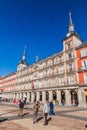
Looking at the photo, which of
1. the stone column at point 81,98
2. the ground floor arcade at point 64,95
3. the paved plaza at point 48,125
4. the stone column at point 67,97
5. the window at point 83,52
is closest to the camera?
the paved plaza at point 48,125

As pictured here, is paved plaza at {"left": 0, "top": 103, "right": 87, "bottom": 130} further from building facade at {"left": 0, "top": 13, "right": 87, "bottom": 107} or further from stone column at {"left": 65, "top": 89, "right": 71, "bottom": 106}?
stone column at {"left": 65, "top": 89, "right": 71, "bottom": 106}

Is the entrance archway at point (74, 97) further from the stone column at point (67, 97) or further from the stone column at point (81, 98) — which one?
the stone column at point (81, 98)

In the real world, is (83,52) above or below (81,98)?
above

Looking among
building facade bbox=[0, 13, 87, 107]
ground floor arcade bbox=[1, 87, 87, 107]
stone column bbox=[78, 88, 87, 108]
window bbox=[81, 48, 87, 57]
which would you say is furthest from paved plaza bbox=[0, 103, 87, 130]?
window bbox=[81, 48, 87, 57]

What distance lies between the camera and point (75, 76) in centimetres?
3509

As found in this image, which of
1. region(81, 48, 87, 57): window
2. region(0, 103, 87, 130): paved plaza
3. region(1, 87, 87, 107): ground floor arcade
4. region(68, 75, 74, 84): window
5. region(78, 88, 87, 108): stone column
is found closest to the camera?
region(0, 103, 87, 130): paved plaza

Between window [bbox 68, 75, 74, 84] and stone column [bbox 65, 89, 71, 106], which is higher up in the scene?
window [bbox 68, 75, 74, 84]

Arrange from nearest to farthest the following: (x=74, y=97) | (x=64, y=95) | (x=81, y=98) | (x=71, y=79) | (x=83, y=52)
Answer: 1. (x=81, y=98)
2. (x=83, y=52)
3. (x=74, y=97)
4. (x=71, y=79)
5. (x=64, y=95)

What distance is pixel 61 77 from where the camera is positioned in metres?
39.7

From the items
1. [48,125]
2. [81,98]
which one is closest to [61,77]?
[81,98]

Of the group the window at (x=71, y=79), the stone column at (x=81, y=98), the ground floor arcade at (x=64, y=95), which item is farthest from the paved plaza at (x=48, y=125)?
the window at (x=71, y=79)

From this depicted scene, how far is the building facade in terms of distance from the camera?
35062mm

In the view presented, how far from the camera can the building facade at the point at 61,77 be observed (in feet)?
115

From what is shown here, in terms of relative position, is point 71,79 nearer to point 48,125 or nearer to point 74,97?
point 74,97
